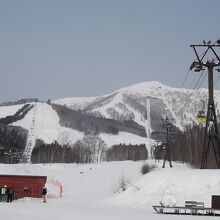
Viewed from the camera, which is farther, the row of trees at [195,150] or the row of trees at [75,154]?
the row of trees at [75,154]

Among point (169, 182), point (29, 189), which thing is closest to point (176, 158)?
point (29, 189)

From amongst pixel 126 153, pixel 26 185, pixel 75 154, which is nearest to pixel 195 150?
pixel 26 185

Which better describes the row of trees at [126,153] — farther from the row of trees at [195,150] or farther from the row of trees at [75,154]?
the row of trees at [195,150]

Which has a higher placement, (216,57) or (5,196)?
(216,57)

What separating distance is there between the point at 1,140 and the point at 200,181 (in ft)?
453

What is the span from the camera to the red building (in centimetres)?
4094

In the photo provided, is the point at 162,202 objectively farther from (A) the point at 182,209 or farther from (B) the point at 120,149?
(B) the point at 120,149

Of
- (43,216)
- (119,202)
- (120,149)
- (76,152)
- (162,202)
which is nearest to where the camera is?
(43,216)

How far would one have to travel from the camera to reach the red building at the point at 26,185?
40.9 m

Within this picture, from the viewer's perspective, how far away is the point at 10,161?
131 metres

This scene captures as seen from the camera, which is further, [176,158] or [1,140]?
[1,140]

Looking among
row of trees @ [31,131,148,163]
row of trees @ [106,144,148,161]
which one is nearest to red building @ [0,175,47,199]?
row of trees @ [31,131,148,163]

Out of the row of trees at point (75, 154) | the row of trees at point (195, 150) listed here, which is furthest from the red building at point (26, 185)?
the row of trees at point (75, 154)

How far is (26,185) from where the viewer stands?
41375mm
